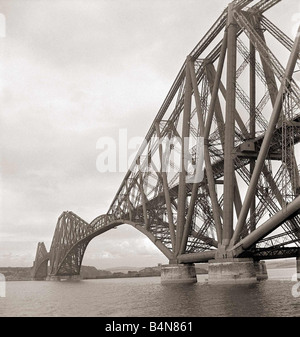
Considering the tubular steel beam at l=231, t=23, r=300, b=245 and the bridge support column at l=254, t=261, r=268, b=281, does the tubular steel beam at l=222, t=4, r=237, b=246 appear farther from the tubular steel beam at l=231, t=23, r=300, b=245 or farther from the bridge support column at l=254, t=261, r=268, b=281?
the bridge support column at l=254, t=261, r=268, b=281

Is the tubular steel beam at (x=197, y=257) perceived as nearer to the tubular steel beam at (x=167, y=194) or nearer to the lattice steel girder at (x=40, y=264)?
the tubular steel beam at (x=167, y=194)

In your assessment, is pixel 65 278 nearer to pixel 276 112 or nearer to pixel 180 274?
pixel 180 274

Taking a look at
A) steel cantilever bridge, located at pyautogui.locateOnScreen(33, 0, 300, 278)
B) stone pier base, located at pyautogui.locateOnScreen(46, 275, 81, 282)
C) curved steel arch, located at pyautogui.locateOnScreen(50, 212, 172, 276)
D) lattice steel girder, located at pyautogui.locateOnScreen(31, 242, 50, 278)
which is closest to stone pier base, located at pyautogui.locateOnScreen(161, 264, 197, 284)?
steel cantilever bridge, located at pyautogui.locateOnScreen(33, 0, 300, 278)

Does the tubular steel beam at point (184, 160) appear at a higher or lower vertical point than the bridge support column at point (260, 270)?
higher

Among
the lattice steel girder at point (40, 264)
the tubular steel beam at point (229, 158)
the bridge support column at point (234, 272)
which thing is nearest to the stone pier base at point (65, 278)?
the lattice steel girder at point (40, 264)

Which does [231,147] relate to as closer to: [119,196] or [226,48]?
[226,48]

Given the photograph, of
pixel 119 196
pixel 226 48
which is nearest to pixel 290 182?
pixel 226 48

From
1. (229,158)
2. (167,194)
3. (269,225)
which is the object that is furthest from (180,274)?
(269,225)
